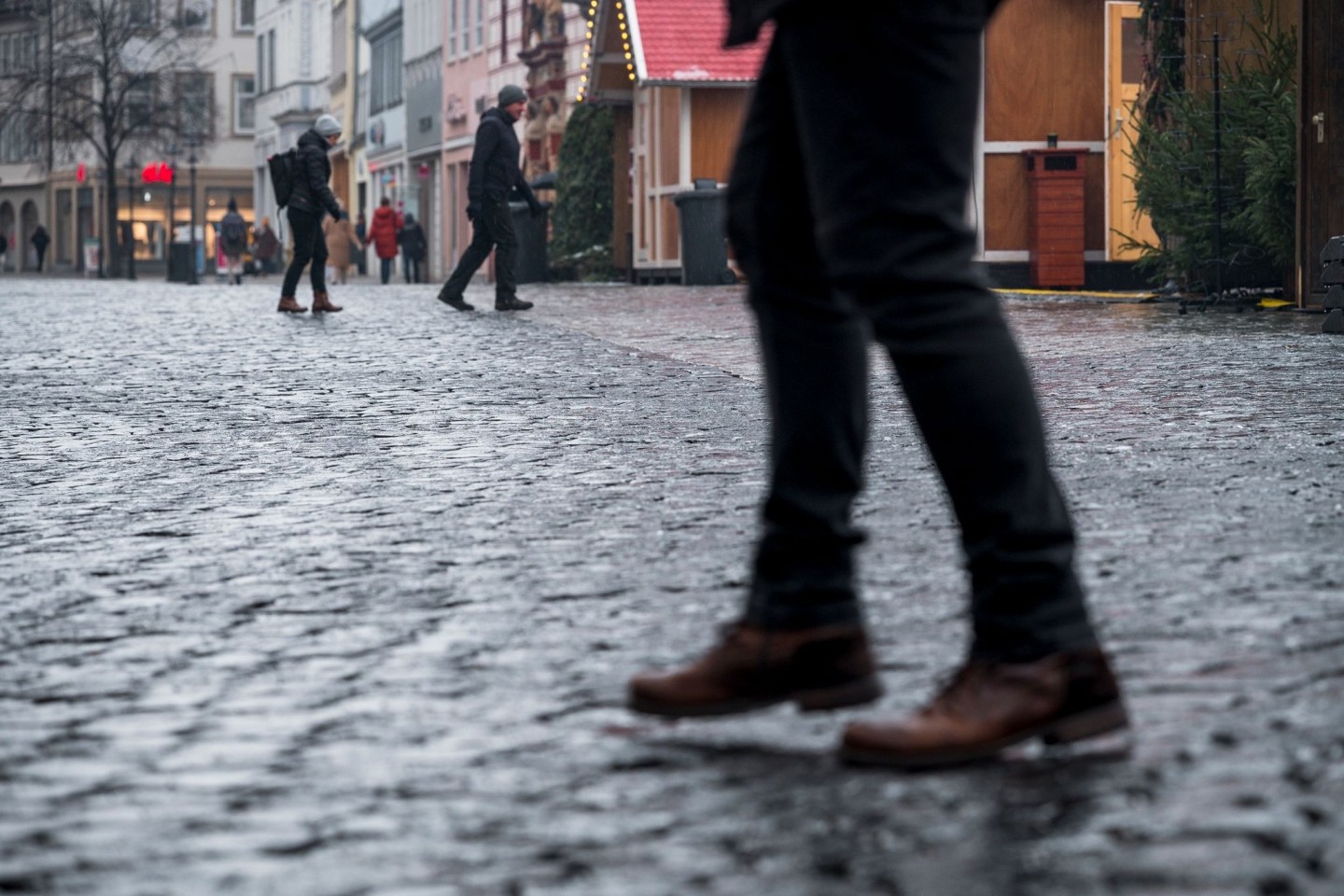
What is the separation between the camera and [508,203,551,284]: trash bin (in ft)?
103

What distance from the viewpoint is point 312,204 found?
20250mm

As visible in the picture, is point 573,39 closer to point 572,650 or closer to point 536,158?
point 536,158

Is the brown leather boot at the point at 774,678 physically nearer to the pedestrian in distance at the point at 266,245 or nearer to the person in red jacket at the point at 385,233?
the person in red jacket at the point at 385,233

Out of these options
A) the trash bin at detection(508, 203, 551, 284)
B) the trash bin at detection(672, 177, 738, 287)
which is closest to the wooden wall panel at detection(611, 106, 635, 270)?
the trash bin at detection(508, 203, 551, 284)

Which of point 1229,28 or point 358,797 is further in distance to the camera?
point 1229,28

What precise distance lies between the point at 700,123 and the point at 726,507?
26.0 meters

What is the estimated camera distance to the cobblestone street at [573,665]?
2459 millimetres

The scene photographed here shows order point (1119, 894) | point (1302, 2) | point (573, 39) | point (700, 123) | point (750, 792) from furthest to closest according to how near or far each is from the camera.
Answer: point (573, 39)
point (700, 123)
point (1302, 2)
point (750, 792)
point (1119, 894)

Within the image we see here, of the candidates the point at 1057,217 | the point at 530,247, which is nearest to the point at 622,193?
the point at 530,247

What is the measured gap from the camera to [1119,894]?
2283mm

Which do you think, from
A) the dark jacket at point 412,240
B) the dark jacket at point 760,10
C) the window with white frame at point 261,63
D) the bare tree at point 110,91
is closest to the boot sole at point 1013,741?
the dark jacket at point 760,10

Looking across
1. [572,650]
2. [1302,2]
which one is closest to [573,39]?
[1302,2]

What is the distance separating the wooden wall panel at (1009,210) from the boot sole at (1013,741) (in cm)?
2006

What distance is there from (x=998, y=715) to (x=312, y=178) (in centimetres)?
1774
